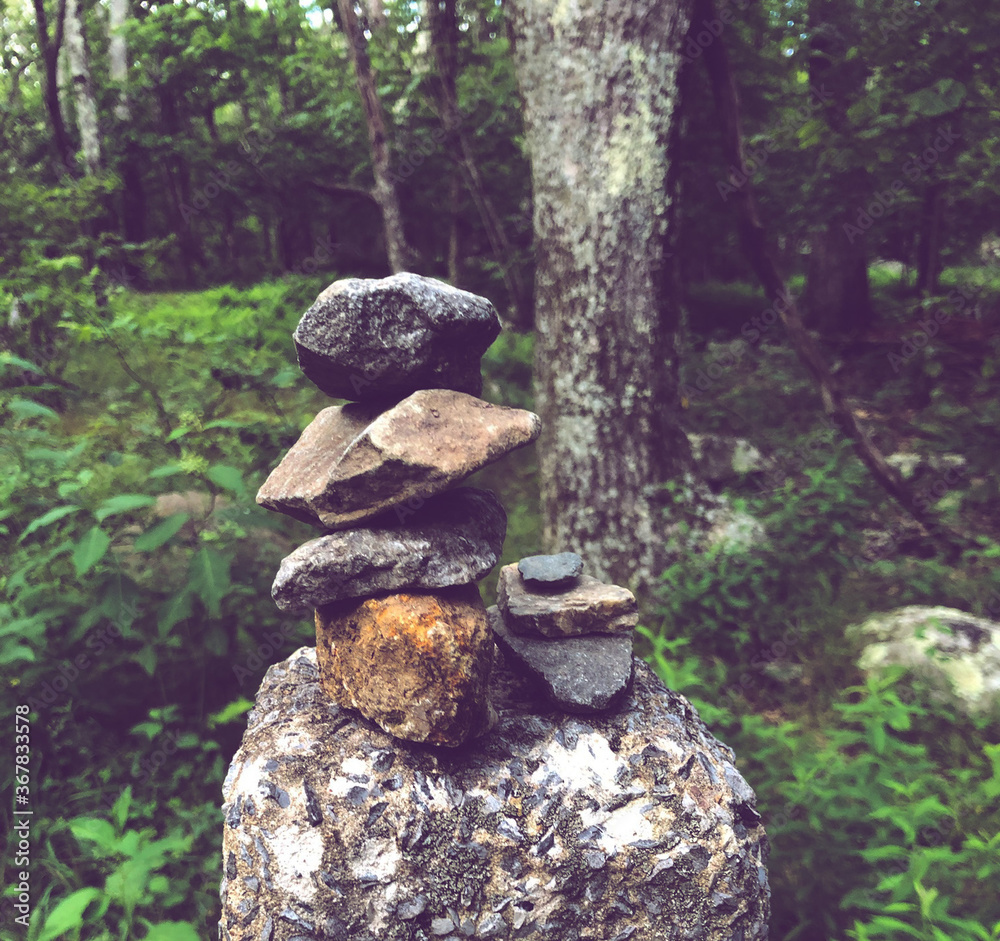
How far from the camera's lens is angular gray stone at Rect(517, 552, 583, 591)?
2816 millimetres

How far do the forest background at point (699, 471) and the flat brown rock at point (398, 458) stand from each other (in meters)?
1.19

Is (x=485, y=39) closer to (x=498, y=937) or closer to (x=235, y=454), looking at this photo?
(x=235, y=454)

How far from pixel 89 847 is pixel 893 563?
5.26 metres

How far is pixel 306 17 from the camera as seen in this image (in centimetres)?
1179

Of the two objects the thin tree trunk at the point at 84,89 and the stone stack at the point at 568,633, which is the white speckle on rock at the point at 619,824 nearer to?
the stone stack at the point at 568,633

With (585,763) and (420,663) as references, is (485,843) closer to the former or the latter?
(585,763)

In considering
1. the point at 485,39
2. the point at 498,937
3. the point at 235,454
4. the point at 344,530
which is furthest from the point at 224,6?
the point at 498,937

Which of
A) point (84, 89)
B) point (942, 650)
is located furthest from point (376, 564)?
point (84, 89)

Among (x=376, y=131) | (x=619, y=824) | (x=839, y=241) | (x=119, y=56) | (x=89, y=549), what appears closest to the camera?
(x=619, y=824)

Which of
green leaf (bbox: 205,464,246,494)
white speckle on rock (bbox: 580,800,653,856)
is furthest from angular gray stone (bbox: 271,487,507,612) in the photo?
green leaf (bbox: 205,464,246,494)

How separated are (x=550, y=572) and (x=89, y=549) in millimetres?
2118

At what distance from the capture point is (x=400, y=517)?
7.98 ft

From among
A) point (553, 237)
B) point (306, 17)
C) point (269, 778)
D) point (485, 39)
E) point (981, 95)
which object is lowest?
point (269, 778)

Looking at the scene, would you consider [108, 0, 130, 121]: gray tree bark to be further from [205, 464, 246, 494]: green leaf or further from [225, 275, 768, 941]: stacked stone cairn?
[225, 275, 768, 941]: stacked stone cairn
